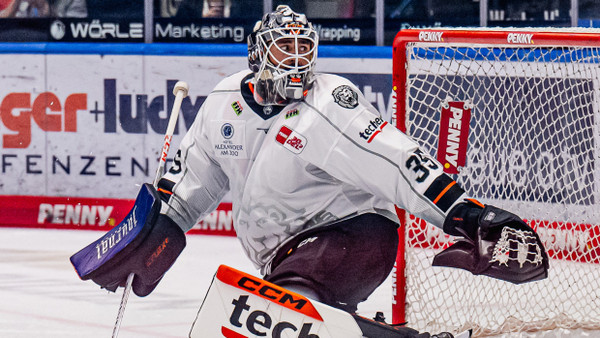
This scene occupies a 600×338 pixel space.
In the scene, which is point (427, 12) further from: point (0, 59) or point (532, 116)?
point (0, 59)

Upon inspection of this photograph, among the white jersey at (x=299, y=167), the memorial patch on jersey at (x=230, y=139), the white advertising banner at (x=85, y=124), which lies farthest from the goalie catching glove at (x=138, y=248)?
the white advertising banner at (x=85, y=124)

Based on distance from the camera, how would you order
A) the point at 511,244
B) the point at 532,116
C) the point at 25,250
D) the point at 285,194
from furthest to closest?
the point at 25,250 → the point at 532,116 → the point at 285,194 → the point at 511,244

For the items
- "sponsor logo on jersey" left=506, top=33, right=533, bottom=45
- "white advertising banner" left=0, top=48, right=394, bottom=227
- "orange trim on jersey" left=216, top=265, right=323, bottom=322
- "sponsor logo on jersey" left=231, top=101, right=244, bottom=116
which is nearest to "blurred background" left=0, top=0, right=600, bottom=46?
"white advertising banner" left=0, top=48, right=394, bottom=227

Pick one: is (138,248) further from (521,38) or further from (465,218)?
(521,38)

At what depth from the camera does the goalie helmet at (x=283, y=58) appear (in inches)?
104

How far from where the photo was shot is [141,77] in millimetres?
6141

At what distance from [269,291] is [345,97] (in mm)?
510

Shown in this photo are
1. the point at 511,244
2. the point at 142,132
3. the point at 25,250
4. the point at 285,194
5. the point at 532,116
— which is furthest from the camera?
the point at 142,132

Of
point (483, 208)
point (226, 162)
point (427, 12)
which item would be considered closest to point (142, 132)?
point (427, 12)

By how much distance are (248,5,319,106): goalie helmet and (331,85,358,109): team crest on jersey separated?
3.2 inches

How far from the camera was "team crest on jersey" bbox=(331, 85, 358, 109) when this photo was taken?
2627 mm

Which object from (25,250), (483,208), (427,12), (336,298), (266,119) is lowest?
(25,250)

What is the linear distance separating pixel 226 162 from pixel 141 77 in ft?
11.4

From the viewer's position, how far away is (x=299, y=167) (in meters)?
2.64
